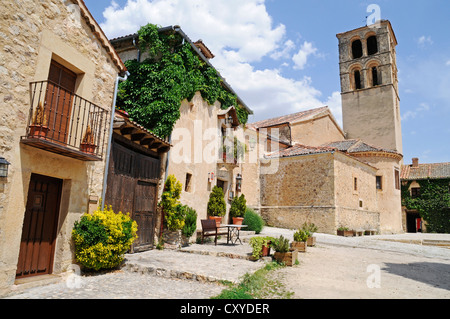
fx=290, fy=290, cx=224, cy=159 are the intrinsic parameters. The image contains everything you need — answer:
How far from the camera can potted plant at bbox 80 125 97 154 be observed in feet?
19.5

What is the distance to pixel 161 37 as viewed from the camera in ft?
34.0

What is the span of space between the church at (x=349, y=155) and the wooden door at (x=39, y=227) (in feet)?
48.3

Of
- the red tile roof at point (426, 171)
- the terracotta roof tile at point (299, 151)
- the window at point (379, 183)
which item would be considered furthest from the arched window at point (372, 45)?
the terracotta roof tile at point (299, 151)

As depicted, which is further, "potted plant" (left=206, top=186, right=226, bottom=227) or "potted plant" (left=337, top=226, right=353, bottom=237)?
"potted plant" (left=337, top=226, right=353, bottom=237)

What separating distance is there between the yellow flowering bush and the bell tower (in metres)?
28.1

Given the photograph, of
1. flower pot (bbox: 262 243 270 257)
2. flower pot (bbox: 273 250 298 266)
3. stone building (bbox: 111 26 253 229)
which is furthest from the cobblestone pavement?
stone building (bbox: 111 26 253 229)

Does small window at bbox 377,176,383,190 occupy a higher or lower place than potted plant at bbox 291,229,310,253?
higher

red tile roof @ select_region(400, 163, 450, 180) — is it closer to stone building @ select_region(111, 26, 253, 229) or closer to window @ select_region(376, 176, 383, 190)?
window @ select_region(376, 176, 383, 190)

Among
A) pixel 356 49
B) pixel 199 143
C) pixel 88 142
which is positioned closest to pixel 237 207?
pixel 199 143

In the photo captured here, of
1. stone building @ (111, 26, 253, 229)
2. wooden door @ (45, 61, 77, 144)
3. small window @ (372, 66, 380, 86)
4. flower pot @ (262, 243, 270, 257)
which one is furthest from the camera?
small window @ (372, 66, 380, 86)

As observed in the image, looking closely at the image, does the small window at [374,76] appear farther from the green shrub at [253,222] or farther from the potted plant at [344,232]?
the green shrub at [253,222]

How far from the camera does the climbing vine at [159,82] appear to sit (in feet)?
31.3

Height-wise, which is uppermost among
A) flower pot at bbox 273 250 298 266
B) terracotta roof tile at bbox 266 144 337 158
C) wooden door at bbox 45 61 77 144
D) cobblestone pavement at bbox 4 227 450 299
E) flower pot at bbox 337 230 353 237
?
terracotta roof tile at bbox 266 144 337 158

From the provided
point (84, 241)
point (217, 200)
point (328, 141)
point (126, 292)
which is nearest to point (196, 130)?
point (217, 200)
